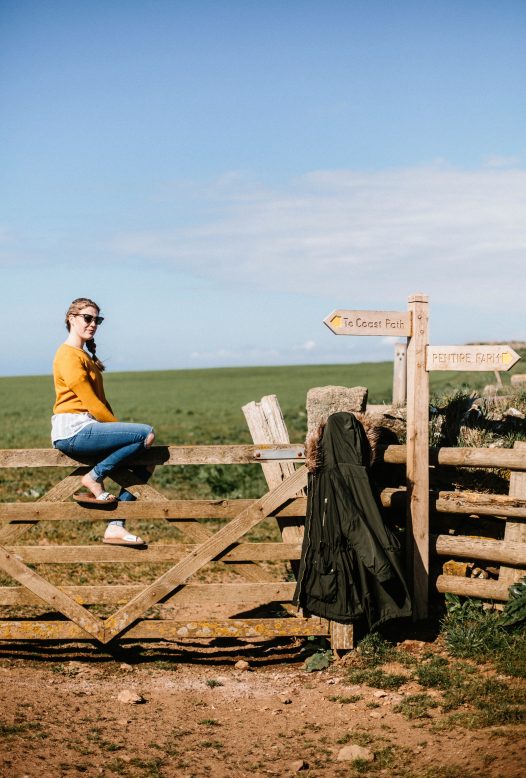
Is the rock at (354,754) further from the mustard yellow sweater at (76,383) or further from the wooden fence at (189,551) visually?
the mustard yellow sweater at (76,383)

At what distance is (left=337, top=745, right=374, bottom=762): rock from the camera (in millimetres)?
5182

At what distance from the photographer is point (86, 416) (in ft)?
21.7

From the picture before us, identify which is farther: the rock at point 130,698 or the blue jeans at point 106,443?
the blue jeans at point 106,443

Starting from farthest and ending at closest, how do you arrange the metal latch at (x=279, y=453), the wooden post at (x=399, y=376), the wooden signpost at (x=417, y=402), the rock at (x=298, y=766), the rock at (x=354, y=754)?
the wooden post at (x=399, y=376) < the wooden signpost at (x=417, y=402) < the metal latch at (x=279, y=453) < the rock at (x=354, y=754) < the rock at (x=298, y=766)

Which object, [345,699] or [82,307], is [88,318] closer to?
[82,307]

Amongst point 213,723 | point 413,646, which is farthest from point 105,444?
point 413,646

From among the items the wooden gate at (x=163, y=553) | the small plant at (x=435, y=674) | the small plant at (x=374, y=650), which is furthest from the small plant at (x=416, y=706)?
the wooden gate at (x=163, y=553)

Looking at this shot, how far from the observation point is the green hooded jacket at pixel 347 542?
6.49 meters

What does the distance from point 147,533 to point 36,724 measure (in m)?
6.99

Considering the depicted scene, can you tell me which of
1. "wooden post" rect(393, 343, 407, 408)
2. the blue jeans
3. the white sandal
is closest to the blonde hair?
the blue jeans

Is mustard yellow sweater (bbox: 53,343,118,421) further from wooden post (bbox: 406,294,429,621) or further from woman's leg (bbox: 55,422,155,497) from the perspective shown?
wooden post (bbox: 406,294,429,621)

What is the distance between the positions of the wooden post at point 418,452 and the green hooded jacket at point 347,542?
0.73 metres

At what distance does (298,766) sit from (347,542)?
6.15 ft

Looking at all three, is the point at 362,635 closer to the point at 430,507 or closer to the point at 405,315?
the point at 430,507
